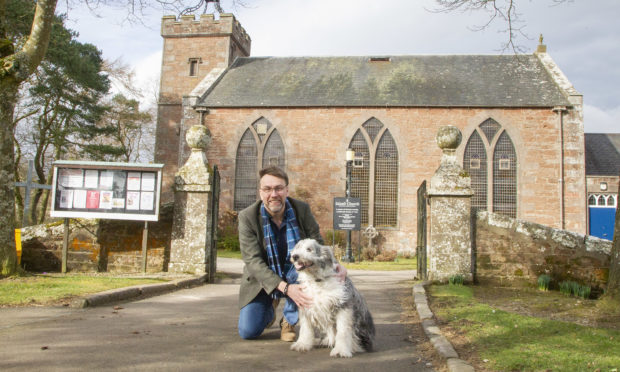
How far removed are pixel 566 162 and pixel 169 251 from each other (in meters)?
19.5

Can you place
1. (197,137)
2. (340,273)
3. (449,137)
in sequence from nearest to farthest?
(340,273) → (449,137) → (197,137)

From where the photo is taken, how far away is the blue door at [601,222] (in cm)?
2311

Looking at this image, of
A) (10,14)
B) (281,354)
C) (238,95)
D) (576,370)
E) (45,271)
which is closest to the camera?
(576,370)

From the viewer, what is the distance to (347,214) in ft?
57.5

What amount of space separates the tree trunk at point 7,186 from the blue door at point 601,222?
24812mm

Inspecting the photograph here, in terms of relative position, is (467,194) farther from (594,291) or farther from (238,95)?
(238,95)

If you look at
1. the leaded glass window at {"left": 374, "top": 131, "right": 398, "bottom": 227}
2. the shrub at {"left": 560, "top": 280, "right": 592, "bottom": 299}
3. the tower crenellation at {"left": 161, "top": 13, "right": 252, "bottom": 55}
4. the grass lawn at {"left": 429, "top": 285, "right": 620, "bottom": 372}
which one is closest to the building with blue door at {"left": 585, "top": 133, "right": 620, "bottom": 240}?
the leaded glass window at {"left": 374, "top": 131, "right": 398, "bottom": 227}

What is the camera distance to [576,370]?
3.38 m

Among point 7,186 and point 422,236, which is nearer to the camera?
point 7,186

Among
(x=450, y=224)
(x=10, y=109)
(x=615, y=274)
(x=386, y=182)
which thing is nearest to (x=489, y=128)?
(x=386, y=182)

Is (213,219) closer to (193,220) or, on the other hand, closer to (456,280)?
(193,220)

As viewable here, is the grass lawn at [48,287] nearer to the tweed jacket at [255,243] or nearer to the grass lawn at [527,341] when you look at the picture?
the tweed jacket at [255,243]

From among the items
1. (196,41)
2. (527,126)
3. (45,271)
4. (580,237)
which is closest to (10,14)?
(45,271)

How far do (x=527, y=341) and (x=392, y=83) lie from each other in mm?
21108
